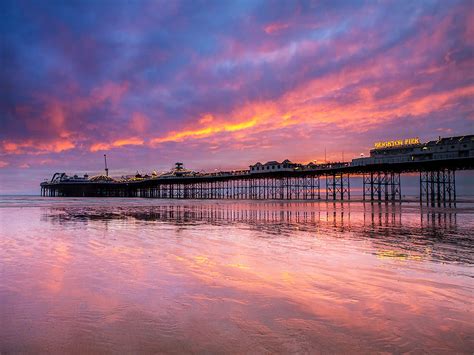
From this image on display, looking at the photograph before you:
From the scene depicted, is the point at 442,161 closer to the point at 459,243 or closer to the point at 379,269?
the point at 459,243

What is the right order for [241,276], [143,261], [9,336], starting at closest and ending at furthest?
1. [9,336]
2. [241,276]
3. [143,261]

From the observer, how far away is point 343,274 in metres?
7.48

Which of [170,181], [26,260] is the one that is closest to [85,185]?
[170,181]

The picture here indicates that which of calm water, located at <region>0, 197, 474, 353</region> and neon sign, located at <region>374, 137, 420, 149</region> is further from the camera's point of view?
neon sign, located at <region>374, 137, 420, 149</region>

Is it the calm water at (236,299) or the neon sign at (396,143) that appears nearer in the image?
the calm water at (236,299)

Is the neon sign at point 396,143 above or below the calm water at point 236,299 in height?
above

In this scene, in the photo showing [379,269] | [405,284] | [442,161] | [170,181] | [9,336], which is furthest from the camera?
[170,181]

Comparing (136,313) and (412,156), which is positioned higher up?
(412,156)

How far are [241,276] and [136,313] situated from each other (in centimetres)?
278

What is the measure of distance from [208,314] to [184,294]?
1.09 meters

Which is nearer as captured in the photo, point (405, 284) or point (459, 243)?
point (405, 284)

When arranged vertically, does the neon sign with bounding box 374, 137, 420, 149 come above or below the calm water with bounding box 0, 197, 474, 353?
above

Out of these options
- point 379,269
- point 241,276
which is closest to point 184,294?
point 241,276

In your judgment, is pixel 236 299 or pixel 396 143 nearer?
pixel 236 299
